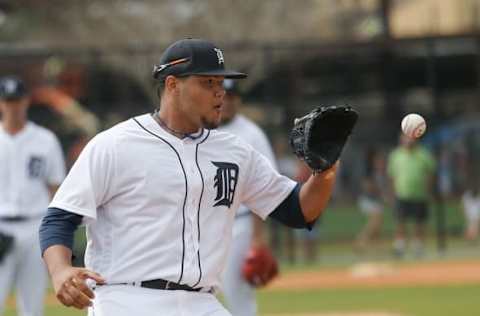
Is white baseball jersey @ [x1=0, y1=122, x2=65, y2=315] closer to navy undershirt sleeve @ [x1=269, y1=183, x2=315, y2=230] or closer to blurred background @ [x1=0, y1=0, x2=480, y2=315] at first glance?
navy undershirt sleeve @ [x1=269, y1=183, x2=315, y2=230]

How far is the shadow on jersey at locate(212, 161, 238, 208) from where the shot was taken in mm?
5277

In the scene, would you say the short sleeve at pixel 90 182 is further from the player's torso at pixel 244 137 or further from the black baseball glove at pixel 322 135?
the player's torso at pixel 244 137

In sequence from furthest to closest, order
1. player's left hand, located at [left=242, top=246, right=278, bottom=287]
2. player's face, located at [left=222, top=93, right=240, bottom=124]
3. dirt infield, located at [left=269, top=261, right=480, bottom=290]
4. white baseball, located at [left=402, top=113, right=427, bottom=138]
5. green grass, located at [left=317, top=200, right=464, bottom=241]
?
green grass, located at [left=317, top=200, right=464, bottom=241] → dirt infield, located at [left=269, top=261, right=480, bottom=290] → player's face, located at [left=222, top=93, right=240, bottom=124] → player's left hand, located at [left=242, top=246, right=278, bottom=287] → white baseball, located at [left=402, top=113, right=427, bottom=138]

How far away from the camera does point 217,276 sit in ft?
17.2

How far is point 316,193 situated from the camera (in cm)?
543

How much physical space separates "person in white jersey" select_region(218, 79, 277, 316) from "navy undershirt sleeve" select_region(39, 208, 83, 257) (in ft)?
10.7

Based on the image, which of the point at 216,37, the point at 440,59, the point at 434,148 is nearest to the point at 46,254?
the point at 434,148

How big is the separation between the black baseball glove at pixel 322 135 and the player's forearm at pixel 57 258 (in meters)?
1.07

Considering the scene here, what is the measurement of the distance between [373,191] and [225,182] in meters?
15.6

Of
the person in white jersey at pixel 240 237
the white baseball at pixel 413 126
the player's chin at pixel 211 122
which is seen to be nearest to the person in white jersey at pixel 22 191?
the person in white jersey at pixel 240 237

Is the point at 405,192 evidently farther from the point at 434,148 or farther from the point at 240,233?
the point at 240,233

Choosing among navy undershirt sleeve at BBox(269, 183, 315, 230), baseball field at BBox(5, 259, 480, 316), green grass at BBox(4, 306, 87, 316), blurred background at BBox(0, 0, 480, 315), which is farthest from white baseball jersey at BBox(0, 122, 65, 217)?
blurred background at BBox(0, 0, 480, 315)

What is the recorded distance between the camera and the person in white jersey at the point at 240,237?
8.25 meters

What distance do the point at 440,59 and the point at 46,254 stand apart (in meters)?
18.7
